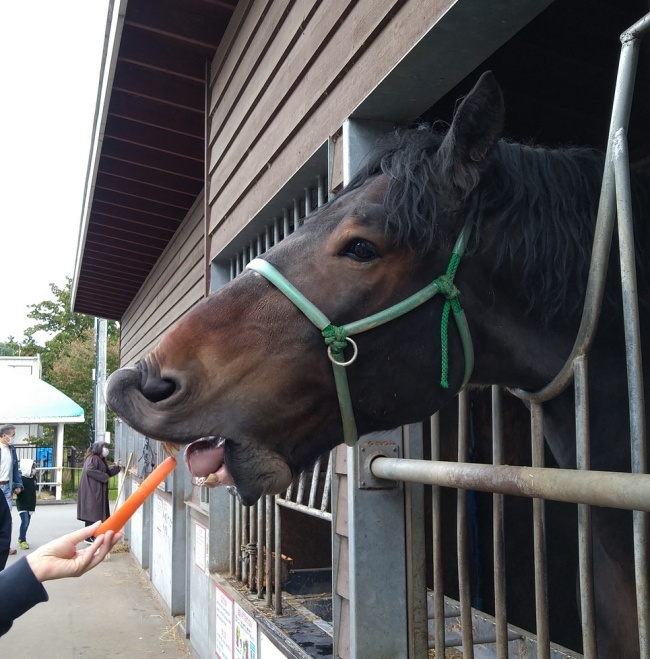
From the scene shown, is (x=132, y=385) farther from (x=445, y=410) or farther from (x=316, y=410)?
Answer: (x=445, y=410)

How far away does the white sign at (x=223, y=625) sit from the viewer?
4.16 m

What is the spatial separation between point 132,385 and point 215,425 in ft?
0.67

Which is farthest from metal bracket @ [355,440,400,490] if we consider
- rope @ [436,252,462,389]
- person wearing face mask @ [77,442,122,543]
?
person wearing face mask @ [77,442,122,543]

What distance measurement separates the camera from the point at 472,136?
1532mm

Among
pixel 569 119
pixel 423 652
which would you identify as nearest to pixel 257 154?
pixel 569 119

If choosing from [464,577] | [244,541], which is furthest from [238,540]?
[464,577]

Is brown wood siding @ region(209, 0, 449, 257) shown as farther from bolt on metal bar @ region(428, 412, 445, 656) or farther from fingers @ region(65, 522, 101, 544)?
fingers @ region(65, 522, 101, 544)

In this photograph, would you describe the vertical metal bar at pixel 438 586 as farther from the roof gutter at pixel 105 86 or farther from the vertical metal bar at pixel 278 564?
the roof gutter at pixel 105 86

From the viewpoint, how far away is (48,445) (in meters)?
25.8

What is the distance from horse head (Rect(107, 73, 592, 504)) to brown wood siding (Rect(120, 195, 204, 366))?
4.31 m

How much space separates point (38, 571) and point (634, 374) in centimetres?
145

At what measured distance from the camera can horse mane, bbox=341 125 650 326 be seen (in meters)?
1.55

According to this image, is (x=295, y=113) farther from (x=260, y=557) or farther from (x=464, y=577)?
(x=260, y=557)

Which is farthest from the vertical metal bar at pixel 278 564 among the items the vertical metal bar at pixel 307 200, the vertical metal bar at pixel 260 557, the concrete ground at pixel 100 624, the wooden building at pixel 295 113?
the concrete ground at pixel 100 624
